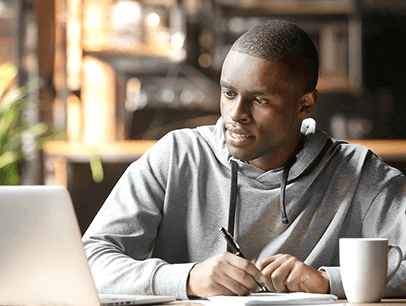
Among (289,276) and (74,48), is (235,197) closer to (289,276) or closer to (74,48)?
(289,276)

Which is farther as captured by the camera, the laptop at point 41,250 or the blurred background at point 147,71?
the blurred background at point 147,71

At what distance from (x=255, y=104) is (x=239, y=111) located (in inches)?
1.8

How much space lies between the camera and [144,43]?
3.18m

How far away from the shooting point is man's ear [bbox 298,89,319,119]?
1.29 meters

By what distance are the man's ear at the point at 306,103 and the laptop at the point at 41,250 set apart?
2.41 ft

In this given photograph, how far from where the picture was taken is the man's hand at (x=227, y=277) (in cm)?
89

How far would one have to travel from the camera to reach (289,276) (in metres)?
0.96

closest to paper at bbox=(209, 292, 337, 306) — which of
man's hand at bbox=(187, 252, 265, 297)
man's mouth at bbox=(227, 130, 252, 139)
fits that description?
man's hand at bbox=(187, 252, 265, 297)

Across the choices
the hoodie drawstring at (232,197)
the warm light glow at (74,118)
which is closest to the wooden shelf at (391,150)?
the warm light glow at (74,118)

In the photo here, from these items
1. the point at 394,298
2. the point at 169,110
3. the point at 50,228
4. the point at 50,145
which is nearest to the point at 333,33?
the point at 169,110

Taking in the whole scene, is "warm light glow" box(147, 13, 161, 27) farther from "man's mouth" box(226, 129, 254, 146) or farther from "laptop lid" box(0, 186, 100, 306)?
"laptop lid" box(0, 186, 100, 306)

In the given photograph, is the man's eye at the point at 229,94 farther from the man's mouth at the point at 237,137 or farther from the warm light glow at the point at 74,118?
the warm light glow at the point at 74,118

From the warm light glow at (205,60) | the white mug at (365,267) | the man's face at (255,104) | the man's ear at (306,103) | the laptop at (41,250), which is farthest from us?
the warm light glow at (205,60)

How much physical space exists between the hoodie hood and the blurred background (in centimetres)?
166
